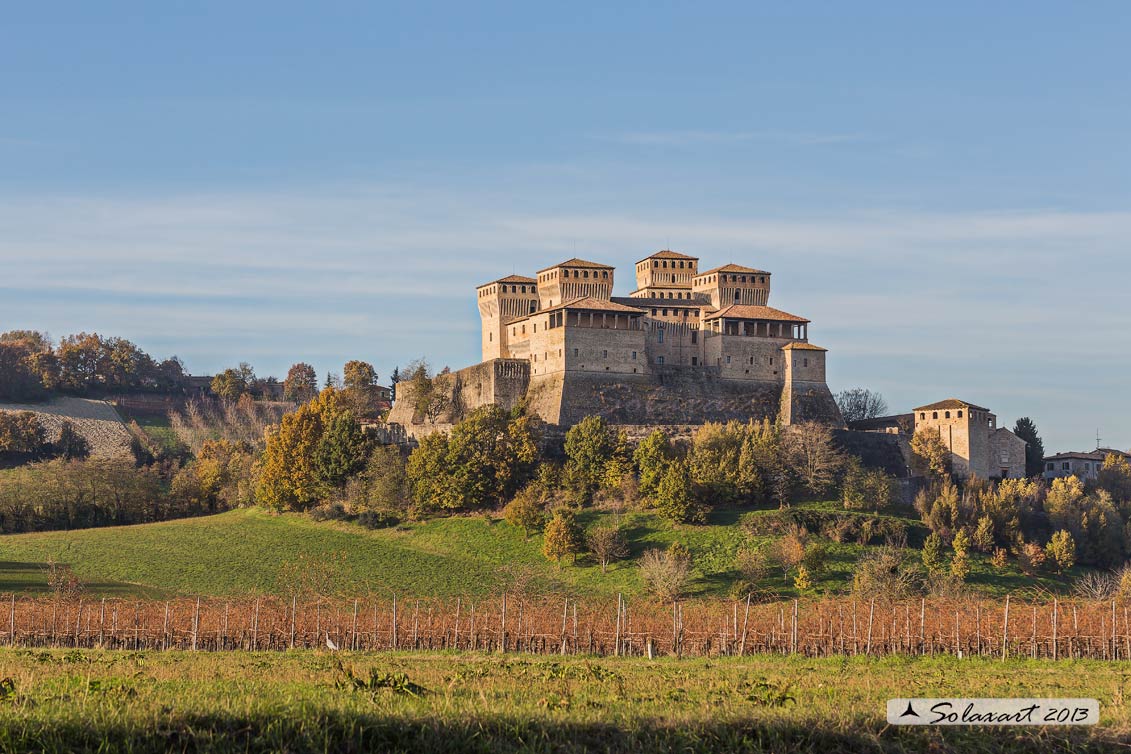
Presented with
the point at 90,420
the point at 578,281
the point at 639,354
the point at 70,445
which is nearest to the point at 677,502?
the point at 639,354

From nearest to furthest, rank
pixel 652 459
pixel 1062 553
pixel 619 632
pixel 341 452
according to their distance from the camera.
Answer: pixel 619 632, pixel 1062 553, pixel 652 459, pixel 341 452

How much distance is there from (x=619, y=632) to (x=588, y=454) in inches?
1059

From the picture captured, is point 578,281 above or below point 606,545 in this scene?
above

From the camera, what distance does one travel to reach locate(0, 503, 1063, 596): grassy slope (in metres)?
51.3

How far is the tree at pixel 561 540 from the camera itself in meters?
54.2

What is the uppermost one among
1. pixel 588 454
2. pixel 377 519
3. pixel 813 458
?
pixel 813 458

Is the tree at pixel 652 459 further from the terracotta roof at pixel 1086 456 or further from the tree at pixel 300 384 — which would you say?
the tree at pixel 300 384

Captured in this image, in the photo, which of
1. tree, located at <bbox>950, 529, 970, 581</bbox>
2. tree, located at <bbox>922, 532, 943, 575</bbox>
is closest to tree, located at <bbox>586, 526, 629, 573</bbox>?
tree, located at <bbox>922, 532, 943, 575</bbox>

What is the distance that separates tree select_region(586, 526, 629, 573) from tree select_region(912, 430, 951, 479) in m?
19.8

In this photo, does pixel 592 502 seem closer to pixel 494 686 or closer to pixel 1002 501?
pixel 1002 501

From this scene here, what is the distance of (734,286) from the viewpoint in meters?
75.6

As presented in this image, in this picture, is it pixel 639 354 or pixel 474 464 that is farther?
pixel 639 354

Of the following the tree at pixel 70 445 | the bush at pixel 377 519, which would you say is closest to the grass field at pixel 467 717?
the bush at pixel 377 519

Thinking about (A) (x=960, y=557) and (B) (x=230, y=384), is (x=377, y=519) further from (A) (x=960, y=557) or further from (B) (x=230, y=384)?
(B) (x=230, y=384)
